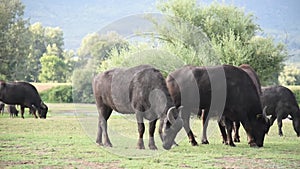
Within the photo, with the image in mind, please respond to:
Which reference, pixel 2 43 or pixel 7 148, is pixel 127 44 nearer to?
pixel 7 148

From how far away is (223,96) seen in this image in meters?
15.3

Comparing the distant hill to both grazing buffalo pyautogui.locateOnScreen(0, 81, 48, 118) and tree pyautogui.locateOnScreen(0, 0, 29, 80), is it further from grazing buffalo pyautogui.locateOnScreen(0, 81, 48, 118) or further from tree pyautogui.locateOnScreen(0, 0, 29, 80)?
grazing buffalo pyautogui.locateOnScreen(0, 81, 48, 118)

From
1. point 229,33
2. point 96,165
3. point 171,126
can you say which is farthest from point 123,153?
point 229,33

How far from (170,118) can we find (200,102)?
2467 millimetres

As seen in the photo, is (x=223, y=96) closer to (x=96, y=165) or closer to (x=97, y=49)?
(x=96, y=165)

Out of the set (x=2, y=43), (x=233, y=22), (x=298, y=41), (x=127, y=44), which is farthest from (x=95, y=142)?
(x=298, y=41)

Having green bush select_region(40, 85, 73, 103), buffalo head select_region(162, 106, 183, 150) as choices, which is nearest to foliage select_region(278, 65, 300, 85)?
green bush select_region(40, 85, 73, 103)

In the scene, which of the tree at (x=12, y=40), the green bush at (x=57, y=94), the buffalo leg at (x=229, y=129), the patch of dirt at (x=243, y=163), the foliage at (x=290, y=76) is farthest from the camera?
the foliage at (x=290, y=76)

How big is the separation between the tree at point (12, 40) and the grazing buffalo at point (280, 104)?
3778 cm

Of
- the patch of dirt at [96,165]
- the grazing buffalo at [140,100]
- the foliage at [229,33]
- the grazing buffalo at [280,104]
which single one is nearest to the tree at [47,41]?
the foliage at [229,33]

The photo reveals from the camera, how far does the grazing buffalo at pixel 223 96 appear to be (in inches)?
598

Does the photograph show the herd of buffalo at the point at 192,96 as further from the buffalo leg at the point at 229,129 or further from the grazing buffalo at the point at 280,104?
the grazing buffalo at the point at 280,104

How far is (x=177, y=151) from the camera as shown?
45.2ft

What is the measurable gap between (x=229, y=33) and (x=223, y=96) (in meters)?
21.3
